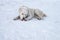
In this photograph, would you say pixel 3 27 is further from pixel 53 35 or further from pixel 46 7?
pixel 46 7

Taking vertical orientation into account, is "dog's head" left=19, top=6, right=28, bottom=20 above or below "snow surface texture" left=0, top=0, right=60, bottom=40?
above

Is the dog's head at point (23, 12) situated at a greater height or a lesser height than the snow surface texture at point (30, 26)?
greater

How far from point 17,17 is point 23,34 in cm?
58

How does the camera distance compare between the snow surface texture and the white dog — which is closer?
the snow surface texture

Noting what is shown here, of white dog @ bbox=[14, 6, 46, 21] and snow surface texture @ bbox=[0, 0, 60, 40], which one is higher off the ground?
white dog @ bbox=[14, 6, 46, 21]

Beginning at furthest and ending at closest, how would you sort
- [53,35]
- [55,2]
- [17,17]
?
[55,2], [17,17], [53,35]

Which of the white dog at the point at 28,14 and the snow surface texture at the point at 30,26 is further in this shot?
the white dog at the point at 28,14

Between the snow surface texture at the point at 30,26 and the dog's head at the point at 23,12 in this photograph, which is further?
the dog's head at the point at 23,12

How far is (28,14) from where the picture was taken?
343cm

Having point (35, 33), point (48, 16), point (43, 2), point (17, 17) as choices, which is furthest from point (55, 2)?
point (35, 33)

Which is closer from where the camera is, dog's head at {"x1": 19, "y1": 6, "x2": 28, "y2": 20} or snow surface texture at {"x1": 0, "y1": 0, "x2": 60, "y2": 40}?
snow surface texture at {"x1": 0, "y1": 0, "x2": 60, "y2": 40}

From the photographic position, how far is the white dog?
3.35m

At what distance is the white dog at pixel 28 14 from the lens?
11.0 feet

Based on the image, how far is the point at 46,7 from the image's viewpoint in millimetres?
4098
